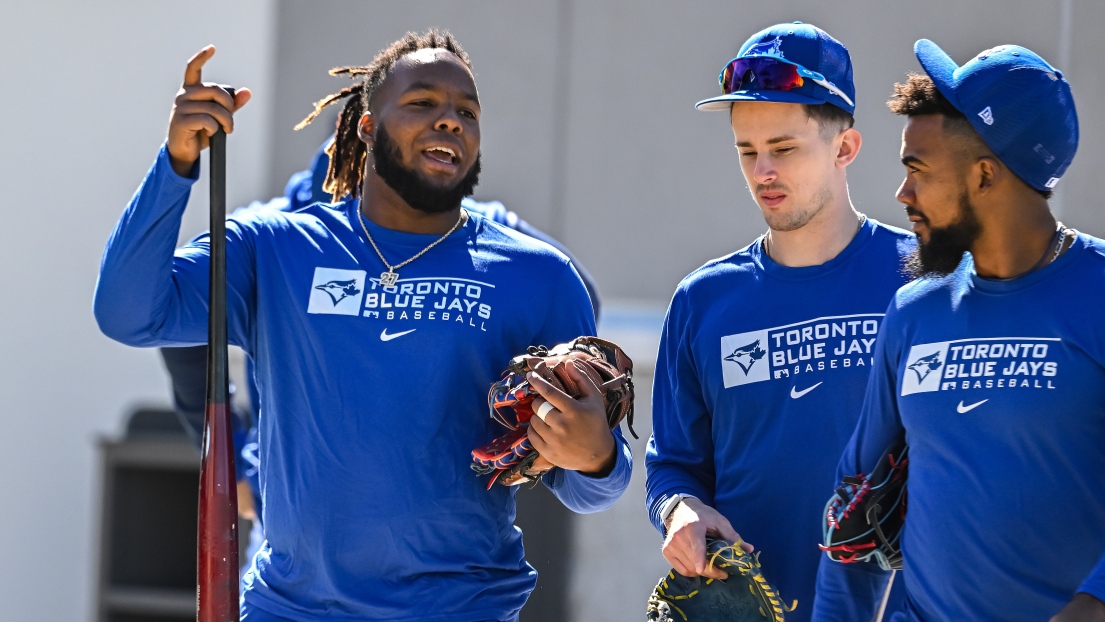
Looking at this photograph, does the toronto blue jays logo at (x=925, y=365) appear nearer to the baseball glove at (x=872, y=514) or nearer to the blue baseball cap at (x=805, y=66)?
the baseball glove at (x=872, y=514)

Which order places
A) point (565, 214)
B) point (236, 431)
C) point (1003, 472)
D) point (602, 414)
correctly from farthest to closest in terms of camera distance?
1. point (565, 214)
2. point (236, 431)
3. point (602, 414)
4. point (1003, 472)

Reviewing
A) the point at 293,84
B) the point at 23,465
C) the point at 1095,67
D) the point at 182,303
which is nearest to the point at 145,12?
the point at 293,84

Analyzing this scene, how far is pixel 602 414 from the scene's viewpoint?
2.52 m

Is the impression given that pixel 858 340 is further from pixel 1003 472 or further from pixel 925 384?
pixel 1003 472

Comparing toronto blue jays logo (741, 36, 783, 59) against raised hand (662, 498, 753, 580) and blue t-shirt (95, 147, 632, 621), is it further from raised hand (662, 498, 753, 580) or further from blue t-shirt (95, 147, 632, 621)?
raised hand (662, 498, 753, 580)

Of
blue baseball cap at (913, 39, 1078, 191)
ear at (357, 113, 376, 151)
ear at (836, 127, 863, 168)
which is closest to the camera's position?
blue baseball cap at (913, 39, 1078, 191)

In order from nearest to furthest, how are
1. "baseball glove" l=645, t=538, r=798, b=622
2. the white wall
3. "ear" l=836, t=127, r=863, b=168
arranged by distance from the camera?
"baseball glove" l=645, t=538, r=798, b=622
"ear" l=836, t=127, r=863, b=168
the white wall

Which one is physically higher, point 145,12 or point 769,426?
point 145,12

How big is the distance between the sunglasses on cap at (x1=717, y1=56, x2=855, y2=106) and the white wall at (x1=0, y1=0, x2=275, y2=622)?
3.19 m

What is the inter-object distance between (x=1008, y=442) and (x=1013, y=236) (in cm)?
36

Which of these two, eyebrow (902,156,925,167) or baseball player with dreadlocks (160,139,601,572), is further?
baseball player with dreadlocks (160,139,601,572)

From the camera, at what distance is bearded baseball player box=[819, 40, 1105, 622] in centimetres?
216

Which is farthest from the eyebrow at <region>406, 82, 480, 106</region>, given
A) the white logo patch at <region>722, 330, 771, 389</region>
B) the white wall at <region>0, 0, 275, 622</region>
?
the white wall at <region>0, 0, 275, 622</region>

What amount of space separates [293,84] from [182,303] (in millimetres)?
3094
